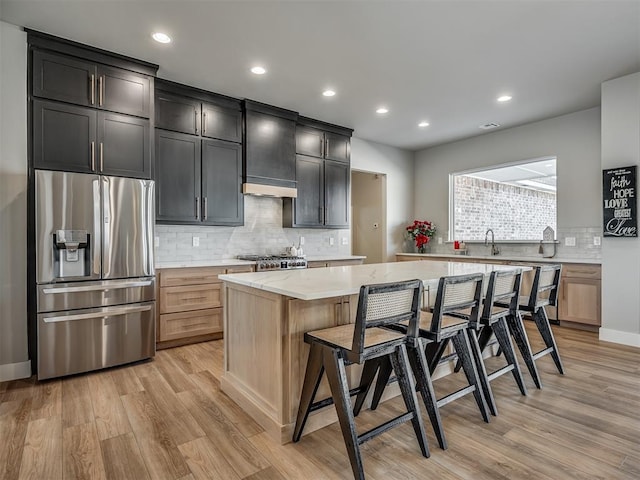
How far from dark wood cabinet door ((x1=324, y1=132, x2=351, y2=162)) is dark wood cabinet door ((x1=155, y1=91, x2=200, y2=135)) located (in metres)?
1.96

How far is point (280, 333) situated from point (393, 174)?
16.8ft

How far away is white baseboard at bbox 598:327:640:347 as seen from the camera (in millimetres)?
3666

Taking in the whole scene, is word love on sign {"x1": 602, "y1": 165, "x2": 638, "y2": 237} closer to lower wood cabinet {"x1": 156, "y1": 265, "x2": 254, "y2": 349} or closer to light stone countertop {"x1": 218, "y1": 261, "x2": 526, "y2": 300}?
light stone countertop {"x1": 218, "y1": 261, "x2": 526, "y2": 300}

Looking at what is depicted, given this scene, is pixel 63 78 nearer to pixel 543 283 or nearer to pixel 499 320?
pixel 499 320

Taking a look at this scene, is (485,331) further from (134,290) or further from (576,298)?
(134,290)

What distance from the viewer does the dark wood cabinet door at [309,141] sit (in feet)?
16.5

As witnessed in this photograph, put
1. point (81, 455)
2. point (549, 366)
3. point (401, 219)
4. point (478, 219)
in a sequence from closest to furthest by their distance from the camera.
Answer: point (81, 455), point (549, 366), point (478, 219), point (401, 219)

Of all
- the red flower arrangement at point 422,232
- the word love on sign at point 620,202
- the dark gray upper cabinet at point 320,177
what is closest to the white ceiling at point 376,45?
the dark gray upper cabinet at point 320,177

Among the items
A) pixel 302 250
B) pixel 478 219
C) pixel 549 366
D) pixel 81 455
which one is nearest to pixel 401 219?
pixel 478 219

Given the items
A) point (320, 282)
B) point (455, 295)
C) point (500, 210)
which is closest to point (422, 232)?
point (500, 210)

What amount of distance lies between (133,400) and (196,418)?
0.58 meters

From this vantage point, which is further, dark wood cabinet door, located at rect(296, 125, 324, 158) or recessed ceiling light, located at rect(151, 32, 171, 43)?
dark wood cabinet door, located at rect(296, 125, 324, 158)

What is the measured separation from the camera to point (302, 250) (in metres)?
5.28

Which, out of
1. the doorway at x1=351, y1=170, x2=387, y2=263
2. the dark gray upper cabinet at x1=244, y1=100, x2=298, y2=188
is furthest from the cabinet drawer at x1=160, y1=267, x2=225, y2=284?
the doorway at x1=351, y1=170, x2=387, y2=263
